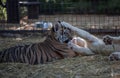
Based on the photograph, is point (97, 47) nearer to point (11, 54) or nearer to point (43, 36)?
point (11, 54)

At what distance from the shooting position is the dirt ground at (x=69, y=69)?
413 cm

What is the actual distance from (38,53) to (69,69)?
74 cm

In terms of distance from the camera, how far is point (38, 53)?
497 cm

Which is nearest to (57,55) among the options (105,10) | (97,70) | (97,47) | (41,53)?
(41,53)

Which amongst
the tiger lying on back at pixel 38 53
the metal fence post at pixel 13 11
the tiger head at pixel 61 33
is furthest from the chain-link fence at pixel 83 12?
the tiger lying on back at pixel 38 53

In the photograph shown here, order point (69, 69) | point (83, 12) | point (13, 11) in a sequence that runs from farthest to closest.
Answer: point (83, 12)
point (13, 11)
point (69, 69)

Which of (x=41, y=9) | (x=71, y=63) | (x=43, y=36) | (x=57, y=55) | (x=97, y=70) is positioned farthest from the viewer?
(x=41, y=9)

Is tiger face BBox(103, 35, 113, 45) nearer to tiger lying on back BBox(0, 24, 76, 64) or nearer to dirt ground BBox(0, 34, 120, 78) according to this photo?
dirt ground BBox(0, 34, 120, 78)

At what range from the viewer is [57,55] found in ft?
16.9

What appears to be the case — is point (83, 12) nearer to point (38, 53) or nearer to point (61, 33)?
point (61, 33)

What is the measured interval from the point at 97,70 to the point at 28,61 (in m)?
1.14

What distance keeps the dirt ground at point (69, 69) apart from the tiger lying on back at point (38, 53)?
161mm

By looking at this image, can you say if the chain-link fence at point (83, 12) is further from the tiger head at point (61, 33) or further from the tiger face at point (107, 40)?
the tiger face at point (107, 40)

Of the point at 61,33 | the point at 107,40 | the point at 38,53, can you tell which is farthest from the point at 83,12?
the point at 38,53
